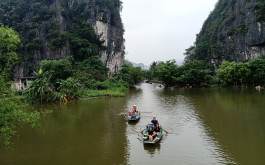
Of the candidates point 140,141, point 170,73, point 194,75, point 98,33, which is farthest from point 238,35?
point 140,141

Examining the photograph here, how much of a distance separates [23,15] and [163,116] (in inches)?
1863

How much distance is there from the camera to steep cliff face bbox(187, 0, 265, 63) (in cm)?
5125

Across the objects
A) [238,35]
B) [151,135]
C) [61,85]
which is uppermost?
[238,35]

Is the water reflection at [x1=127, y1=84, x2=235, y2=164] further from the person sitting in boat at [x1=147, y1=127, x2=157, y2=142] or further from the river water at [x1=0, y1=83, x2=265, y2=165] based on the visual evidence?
the person sitting in boat at [x1=147, y1=127, x2=157, y2=142]

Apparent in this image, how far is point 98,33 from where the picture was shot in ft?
191

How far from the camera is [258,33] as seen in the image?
50.8 metres

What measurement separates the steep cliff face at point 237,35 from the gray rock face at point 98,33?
25579mm

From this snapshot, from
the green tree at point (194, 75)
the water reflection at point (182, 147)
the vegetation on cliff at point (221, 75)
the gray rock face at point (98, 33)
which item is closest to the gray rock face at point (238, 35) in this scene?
the vegetation on cliff at point (221, 75)

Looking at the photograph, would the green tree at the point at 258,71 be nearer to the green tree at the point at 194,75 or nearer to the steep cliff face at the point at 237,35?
the green tree at the point at 194,75

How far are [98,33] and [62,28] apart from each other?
30.0 feet

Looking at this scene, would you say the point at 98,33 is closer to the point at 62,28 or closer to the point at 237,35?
the point at 62,28

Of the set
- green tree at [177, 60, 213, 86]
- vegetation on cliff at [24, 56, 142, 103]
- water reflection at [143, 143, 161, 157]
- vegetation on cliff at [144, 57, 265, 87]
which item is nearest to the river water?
water reflection at [143, 143, 161, 157]

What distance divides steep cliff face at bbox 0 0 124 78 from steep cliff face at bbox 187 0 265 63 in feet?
92.8

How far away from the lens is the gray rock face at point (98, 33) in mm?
47750
